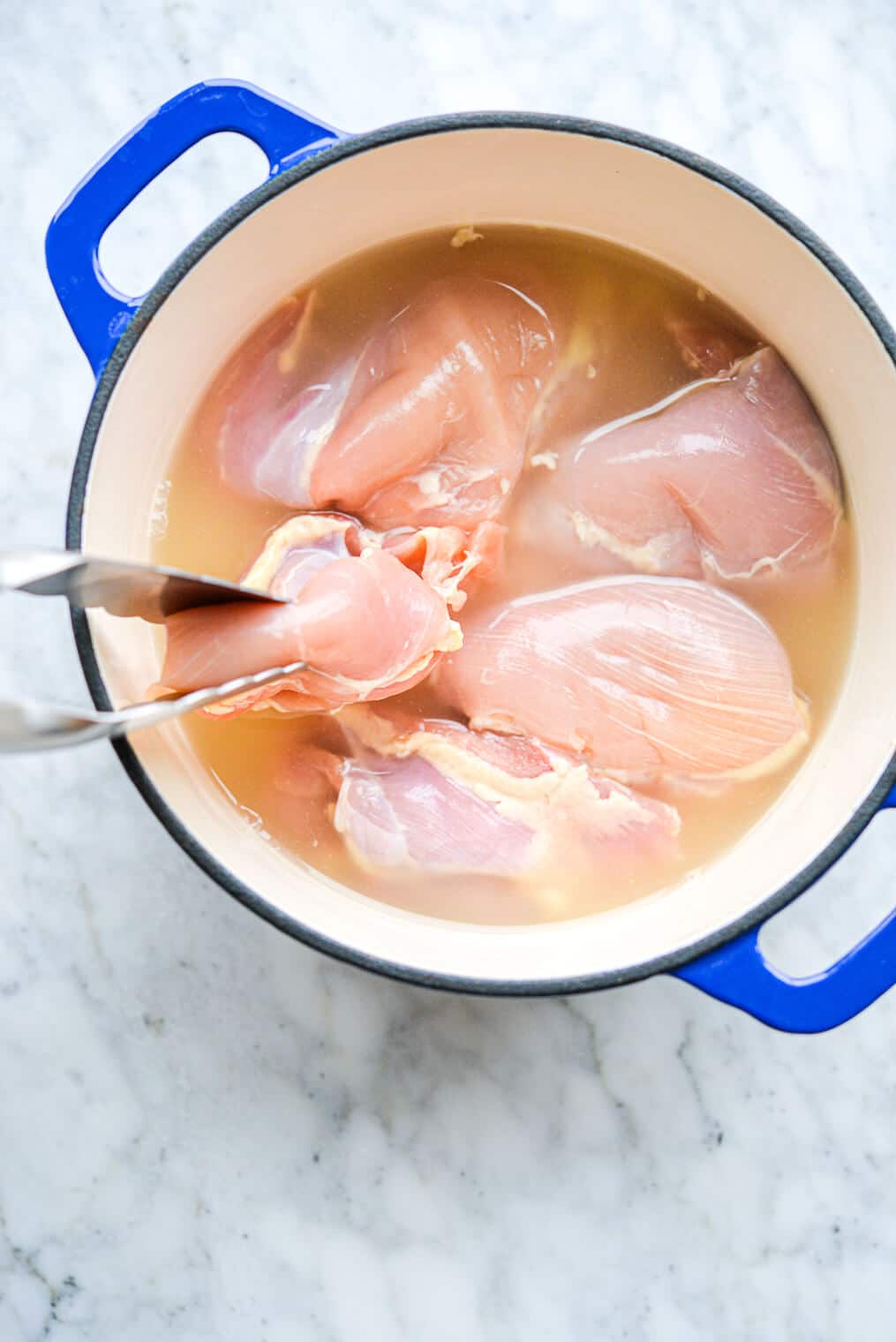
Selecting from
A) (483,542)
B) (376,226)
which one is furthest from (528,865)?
(376,226)

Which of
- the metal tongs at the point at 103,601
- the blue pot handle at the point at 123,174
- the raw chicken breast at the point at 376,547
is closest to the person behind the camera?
the metal tongs at the point at 103,601

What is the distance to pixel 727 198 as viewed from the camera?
116 cm

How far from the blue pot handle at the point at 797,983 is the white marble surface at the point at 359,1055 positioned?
10.7 inches

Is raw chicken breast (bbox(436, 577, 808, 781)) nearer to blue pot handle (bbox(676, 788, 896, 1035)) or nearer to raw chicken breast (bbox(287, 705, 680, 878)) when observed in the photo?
raw chicken breast (bbox(287, 705, 680, 878))

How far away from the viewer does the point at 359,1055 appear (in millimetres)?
1373

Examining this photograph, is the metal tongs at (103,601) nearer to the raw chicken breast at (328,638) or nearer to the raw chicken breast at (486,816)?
the raw chicken breast at (328,638)

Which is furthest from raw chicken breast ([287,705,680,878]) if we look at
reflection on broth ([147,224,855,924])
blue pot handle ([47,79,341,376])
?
blue pot handle ([47,79,341,376])

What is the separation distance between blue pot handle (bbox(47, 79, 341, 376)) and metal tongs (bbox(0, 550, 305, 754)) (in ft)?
0.75

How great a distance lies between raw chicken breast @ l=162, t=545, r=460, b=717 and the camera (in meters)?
1.10

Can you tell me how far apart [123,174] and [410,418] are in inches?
14.1

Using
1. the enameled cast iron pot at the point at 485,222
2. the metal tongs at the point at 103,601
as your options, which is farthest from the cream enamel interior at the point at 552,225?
the metal tongs at the point at 103,601

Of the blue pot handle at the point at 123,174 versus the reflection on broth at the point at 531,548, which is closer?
the blue pot handle at the point at 123,174

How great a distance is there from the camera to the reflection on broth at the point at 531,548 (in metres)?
1.29

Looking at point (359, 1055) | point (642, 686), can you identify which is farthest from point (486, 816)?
point (359, 1055)
